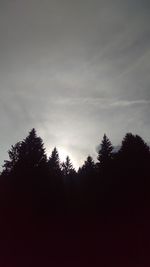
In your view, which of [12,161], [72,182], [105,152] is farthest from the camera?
Answer: [105,152]

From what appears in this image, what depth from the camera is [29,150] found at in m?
26.8

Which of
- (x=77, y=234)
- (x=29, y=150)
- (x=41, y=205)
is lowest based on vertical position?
(x=77, y=234)

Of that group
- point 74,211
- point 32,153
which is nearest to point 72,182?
point 74,211

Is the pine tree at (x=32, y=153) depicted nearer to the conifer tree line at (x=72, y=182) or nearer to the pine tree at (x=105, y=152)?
the conifer tree line at (x=72, y=182)

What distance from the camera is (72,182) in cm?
3809

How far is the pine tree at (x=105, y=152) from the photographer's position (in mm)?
39853

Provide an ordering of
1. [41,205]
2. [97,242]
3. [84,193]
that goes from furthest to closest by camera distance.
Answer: [84,193] < [97,242] < [41,205]

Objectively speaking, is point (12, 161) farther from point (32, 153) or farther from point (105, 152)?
point (105, 152)

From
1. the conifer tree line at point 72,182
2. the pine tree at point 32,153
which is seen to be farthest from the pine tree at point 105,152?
the pine tree at point 32,153

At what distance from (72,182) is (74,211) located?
7.44 meters

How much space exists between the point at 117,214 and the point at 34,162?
12.7m

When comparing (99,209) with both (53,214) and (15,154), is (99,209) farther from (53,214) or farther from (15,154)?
(15,154)

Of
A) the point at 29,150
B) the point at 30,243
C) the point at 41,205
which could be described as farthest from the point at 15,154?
the point at 30,243

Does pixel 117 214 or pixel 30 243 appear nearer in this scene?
pixel 30 243
